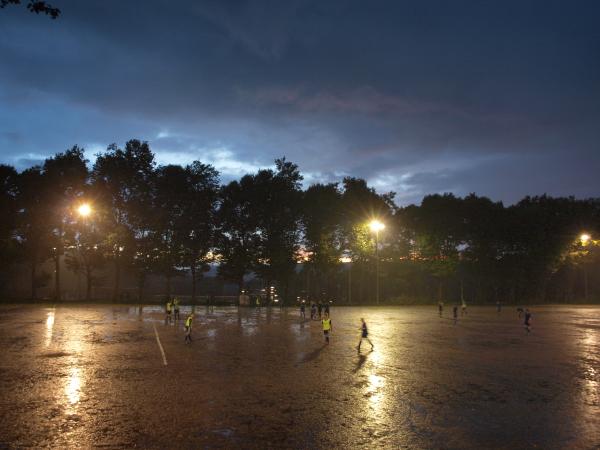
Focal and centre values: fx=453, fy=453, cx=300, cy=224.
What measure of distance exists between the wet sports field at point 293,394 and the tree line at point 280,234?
3690cm

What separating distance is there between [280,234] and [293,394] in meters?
48.6

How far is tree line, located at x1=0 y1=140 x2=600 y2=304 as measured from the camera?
5522 centimetres

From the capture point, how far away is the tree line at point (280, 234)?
55.2 metres

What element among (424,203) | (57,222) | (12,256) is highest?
(424,203)

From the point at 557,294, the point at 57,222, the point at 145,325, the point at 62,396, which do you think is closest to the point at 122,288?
the point at 57,222

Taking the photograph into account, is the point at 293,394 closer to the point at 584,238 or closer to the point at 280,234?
the point at 280,234

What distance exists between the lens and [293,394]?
11.3 metres

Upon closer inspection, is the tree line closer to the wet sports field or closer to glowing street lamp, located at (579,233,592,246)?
glowing street lamp, located at (579,233,592,246)

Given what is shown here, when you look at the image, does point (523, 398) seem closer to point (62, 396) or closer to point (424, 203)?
point (62, 396)

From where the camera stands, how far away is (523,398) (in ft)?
36.5

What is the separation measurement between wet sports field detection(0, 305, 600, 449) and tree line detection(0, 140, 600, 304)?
121 ft

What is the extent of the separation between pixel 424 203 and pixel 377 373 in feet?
197

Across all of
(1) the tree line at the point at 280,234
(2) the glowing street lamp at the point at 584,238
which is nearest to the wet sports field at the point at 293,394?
(1) the tree line at the point at 280,234

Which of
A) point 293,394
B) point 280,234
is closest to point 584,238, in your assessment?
point 280,234
